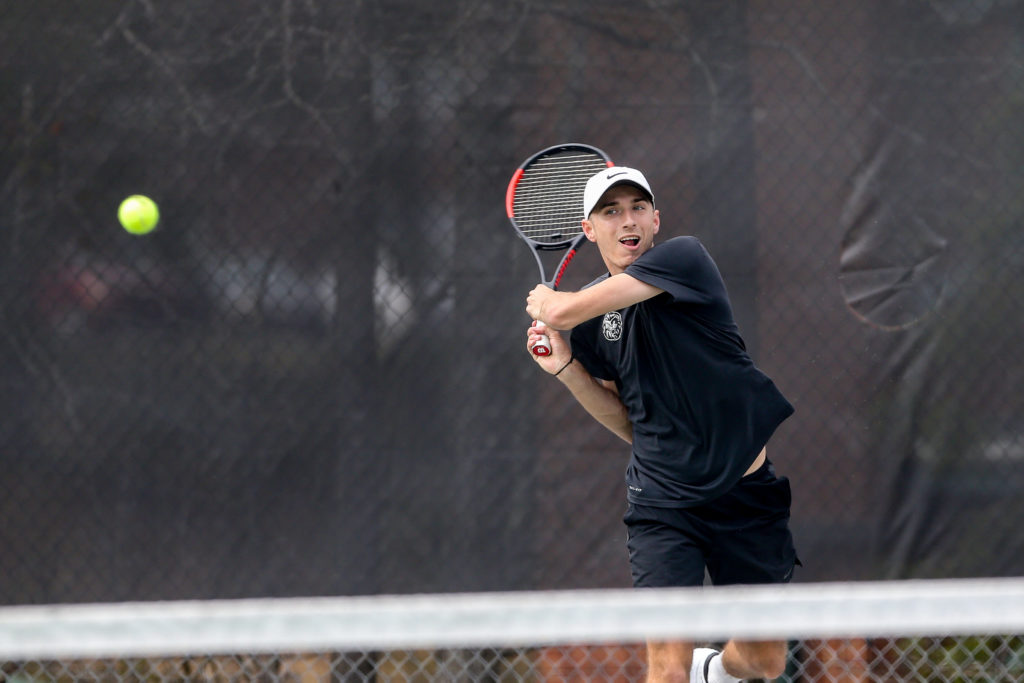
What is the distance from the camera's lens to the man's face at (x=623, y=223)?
108 inches

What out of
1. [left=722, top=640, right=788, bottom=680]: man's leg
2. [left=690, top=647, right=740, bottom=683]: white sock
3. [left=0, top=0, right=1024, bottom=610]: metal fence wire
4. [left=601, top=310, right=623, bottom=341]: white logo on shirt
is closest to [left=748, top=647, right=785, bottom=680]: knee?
[left=722, top=640, right=788, bottom=680]: man's leg

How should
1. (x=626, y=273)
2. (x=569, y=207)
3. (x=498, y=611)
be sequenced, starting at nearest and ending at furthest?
(x=498, y=611) < (x=626, y=273) < (x=569, y=207)

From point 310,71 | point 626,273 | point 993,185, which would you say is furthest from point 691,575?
point 310,71

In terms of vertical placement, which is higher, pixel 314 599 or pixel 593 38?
pixel 593 38

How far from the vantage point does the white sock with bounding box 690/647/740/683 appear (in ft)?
9.64

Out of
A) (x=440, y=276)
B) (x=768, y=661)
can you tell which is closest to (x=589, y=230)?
(x=440, y=276)

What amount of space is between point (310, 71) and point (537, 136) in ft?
2.55

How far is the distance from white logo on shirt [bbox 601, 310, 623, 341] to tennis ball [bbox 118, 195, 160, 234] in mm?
1656

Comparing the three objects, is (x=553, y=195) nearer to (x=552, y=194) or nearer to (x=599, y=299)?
(x=552, y=194)

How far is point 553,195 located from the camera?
3193mm

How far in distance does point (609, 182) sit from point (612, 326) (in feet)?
1.21

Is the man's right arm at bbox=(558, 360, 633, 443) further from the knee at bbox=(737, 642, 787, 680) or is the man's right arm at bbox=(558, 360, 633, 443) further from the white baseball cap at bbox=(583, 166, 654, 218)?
the knee at bbox=(737, 642, 787, 680)

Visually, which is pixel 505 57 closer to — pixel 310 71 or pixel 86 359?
pixel 310 71

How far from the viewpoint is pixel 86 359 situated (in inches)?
143
